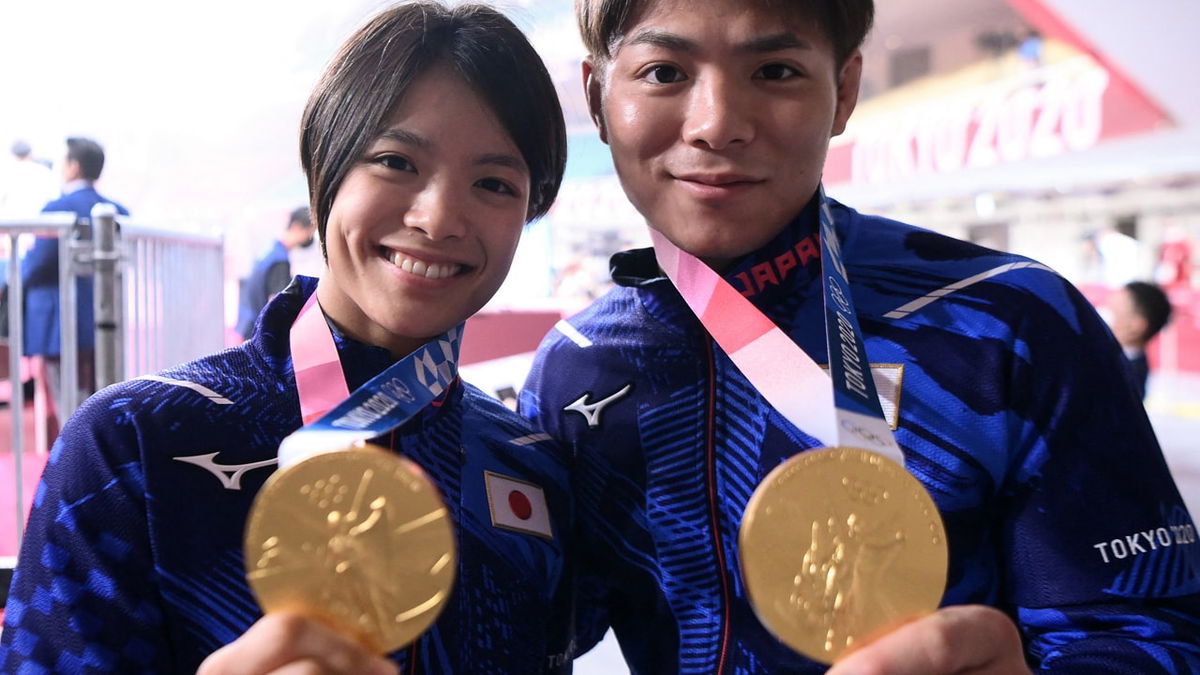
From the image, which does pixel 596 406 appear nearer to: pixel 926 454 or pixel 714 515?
pixel 714 515

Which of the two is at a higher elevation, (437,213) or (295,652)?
(437,213)

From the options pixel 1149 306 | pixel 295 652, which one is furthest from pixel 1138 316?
pixel 295 652

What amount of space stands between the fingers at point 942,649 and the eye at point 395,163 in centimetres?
79

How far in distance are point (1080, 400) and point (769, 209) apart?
0.46m

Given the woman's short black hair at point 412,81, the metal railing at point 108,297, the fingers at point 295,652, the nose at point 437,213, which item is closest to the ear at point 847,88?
the woman's short black hair at point 412,81

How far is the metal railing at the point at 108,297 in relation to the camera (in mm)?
3424

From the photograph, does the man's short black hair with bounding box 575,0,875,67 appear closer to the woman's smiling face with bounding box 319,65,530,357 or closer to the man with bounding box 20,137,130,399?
the woman's smiling face with bounding box 319,65,530,357

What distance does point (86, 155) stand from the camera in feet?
18.1

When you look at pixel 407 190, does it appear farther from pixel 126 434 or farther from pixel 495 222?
pixel 126 434

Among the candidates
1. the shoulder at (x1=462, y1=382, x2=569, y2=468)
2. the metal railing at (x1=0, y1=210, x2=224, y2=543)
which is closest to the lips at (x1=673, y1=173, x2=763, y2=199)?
the shoulder at (x1=462, y1=382, x2=569, y2=468)

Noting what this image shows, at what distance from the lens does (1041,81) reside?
11.3 metres

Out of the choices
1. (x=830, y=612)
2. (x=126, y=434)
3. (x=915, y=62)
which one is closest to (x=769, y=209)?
(x=830, y=612)

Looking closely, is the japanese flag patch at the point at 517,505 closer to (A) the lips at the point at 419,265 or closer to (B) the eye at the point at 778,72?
(A) the lips at the point at 419,265

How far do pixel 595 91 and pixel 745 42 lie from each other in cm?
31
